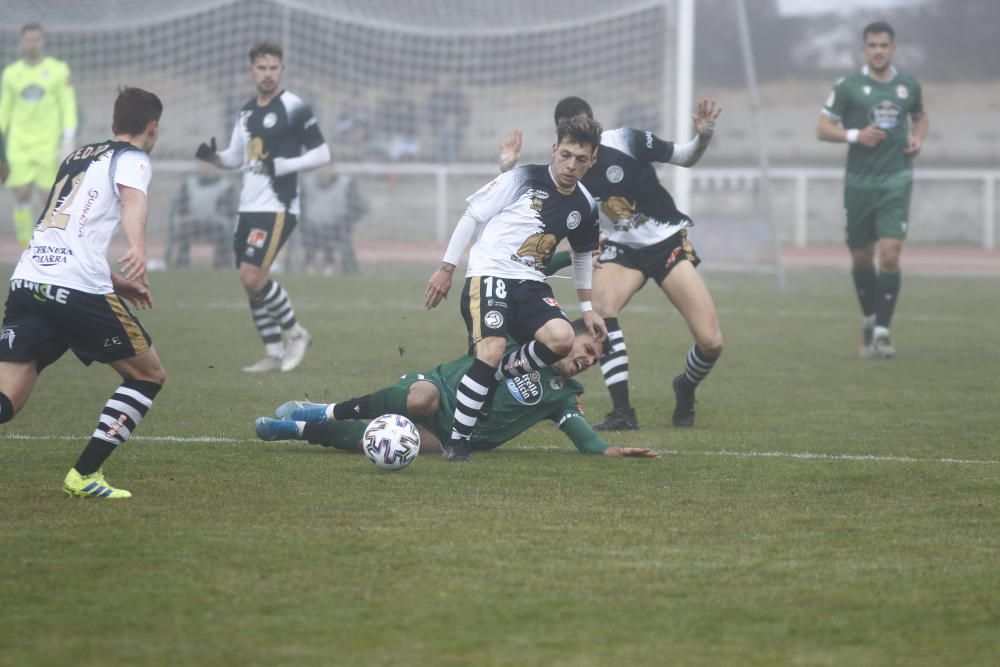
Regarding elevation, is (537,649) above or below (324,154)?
below

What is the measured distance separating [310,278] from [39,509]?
16.2 metres

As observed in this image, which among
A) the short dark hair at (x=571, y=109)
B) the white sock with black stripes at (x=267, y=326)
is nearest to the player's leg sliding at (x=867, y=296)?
the white sock with black stripes at (x=267, y=326)

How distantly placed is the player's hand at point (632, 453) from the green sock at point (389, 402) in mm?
1083

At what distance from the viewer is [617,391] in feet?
30.5

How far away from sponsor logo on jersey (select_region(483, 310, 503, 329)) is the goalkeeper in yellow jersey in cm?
1157

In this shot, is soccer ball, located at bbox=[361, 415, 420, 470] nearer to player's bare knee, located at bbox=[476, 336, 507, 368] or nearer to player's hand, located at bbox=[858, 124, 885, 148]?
player's bare knee, located at bbox=[476, 336, 507, 368]

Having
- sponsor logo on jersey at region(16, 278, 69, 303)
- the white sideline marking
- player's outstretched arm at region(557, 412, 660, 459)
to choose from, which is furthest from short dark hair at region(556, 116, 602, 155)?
sponsor logo on jersey at region(16, 278, 69, 303)

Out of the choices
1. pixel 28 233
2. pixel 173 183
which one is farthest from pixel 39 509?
pixel 173 183

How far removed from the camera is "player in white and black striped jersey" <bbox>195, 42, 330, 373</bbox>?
1220 centimetres

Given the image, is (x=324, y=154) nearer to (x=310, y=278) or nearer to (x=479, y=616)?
(x=479, y=616)

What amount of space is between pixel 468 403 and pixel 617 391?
187 cm

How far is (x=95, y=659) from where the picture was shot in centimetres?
424

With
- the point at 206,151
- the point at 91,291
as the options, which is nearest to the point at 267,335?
the point at 206,151

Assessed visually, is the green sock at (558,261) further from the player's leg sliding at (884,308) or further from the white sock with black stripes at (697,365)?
the player's leg sliding at (884,308)
